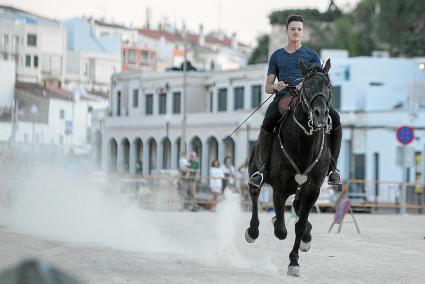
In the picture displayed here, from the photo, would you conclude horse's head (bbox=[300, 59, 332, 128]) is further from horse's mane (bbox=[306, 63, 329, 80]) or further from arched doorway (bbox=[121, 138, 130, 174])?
arched doorway (bbox=[121, 138, 130, 174])

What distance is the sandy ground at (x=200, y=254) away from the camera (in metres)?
10.9

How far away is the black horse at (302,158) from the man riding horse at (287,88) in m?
0.15

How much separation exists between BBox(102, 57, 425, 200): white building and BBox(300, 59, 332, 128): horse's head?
48028 mm

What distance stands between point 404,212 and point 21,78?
50.4ft

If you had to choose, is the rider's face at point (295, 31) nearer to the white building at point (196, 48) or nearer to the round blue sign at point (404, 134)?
Result: the round blue sign at point (404, 134)

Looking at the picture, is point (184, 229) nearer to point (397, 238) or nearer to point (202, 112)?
point (397, 238)

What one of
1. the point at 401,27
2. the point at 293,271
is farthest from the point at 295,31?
the point at 401,27

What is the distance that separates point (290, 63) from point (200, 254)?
284cm

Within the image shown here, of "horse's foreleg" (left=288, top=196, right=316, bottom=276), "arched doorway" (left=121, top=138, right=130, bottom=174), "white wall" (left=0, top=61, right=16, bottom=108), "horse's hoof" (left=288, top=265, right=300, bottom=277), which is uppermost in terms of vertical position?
"white wall" (left=0, top=61, right=16, bottom=108)

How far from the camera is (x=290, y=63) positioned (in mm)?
12133

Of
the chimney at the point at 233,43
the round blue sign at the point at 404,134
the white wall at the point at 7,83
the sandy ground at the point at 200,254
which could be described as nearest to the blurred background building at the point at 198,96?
the white wall at the point at 7,83

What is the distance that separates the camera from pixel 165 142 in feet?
277

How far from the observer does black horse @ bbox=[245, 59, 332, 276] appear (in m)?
11.0

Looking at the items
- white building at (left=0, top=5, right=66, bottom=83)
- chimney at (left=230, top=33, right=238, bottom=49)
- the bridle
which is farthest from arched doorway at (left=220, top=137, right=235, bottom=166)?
chimney at (left=230, top=33, right=238, bottom=49)
